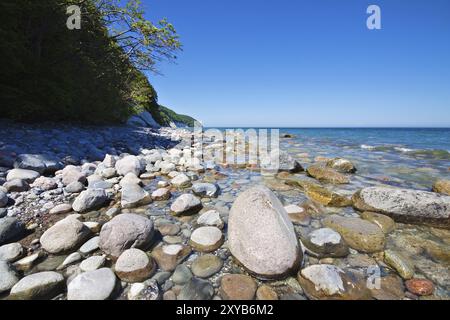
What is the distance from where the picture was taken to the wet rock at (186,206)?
3.17 metres

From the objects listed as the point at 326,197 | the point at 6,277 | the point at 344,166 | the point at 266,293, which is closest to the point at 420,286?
the point at 266,293

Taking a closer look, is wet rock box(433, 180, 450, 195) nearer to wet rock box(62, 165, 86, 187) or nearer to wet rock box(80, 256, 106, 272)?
wet rock box(80, 256, 106, 272)

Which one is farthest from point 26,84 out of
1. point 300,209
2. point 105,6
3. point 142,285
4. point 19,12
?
point 300,209

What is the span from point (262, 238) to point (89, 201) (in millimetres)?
2754

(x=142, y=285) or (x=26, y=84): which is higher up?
(x=26, y=84)

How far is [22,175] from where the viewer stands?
3.80 metres

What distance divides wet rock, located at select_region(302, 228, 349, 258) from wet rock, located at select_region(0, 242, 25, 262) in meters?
3.07

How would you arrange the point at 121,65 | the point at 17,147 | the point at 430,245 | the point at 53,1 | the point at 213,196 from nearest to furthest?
the point at 430,245
the point at 213,196
the point at 17,147
the point at 53,1
the point at 121,65

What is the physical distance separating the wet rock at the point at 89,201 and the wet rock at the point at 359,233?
349cm

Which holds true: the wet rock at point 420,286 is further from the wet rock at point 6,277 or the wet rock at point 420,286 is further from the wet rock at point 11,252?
the wet rock at point 11,252

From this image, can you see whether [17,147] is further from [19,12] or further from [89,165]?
[19,12]

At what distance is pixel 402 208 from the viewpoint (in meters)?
2.99

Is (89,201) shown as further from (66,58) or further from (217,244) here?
(66,58)
